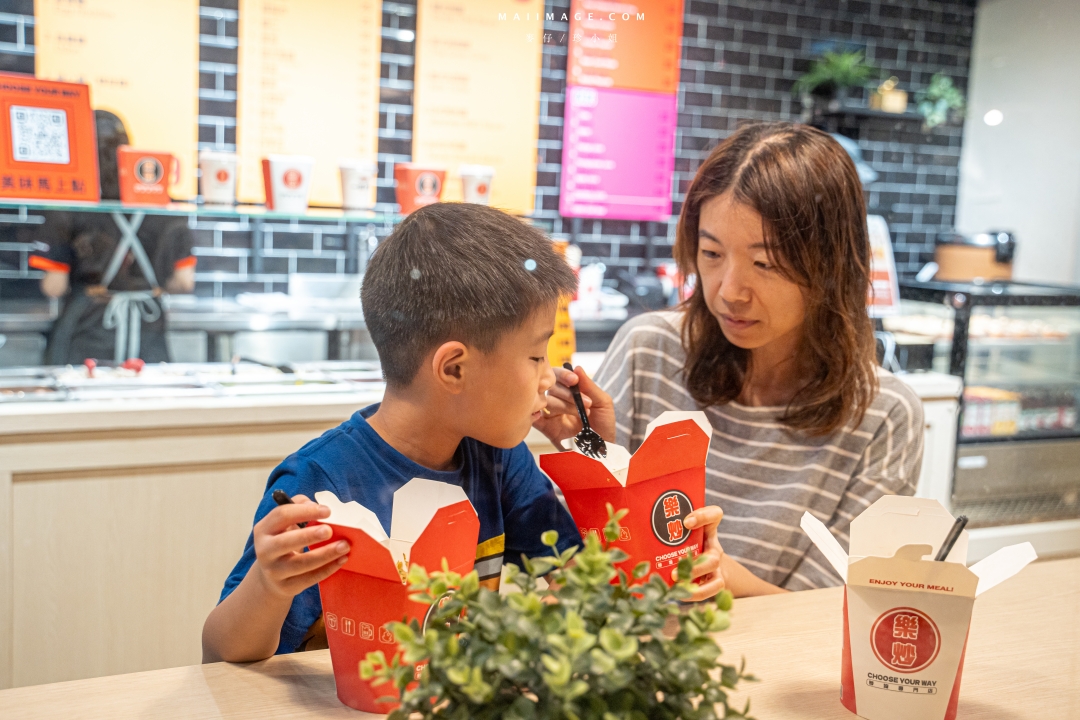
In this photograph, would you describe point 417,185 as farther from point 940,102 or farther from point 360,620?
point 940,102

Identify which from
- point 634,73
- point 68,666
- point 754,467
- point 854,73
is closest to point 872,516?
point 754,467

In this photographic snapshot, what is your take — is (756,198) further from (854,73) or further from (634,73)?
(854,73)

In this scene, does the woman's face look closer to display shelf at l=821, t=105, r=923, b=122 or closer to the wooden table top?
the wooden table top

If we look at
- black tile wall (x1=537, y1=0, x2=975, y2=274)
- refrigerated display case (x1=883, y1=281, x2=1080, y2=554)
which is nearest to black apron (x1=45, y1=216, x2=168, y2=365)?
black tile wall (x1=537, y1=0, x2=975, y2=274)

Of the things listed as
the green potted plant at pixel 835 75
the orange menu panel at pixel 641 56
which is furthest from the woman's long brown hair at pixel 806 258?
the green potted plant at pixel 835 75

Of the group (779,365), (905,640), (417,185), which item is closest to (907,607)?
(905,640)

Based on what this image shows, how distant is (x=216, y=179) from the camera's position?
2027 mm

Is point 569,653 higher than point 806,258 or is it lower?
lower

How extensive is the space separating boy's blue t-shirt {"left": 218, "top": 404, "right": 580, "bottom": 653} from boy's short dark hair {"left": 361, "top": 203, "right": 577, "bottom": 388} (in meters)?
0.09

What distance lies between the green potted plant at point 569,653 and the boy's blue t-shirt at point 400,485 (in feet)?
1.14

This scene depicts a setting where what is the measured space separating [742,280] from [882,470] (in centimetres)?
34

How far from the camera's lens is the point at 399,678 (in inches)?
21.6

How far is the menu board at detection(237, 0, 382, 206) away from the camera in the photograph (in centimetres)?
297

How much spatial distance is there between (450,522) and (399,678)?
16 cm
